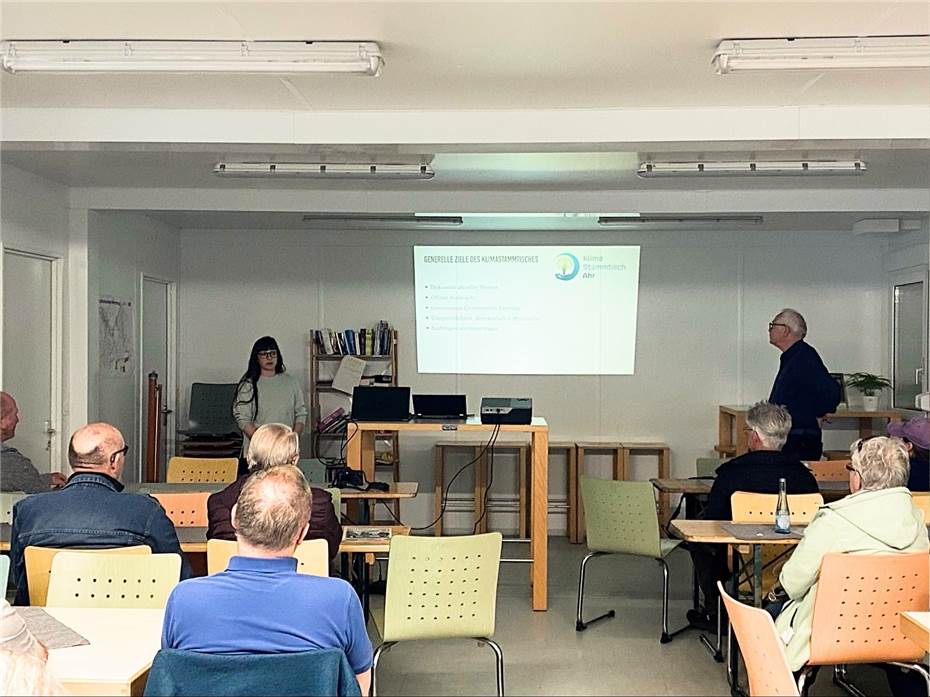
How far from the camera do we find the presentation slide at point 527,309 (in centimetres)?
976

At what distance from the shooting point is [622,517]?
238 inches

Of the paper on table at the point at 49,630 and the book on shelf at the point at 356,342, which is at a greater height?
the book on shelf at the point at 356,342

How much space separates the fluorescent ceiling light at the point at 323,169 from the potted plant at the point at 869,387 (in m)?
4.57

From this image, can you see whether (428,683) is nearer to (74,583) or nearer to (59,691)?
(74,583)

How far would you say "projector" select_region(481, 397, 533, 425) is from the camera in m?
Result: 6.81

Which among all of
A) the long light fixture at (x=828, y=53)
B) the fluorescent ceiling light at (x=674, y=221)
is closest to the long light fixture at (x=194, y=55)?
the long light fixture at (x=828, y=53)

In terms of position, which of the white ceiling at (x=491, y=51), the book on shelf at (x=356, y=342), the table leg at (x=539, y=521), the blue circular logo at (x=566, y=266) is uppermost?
the white ceiling at (x=491, y=51)

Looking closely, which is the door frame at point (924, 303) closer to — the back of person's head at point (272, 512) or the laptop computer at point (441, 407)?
the laptop computer at point (441, 407)

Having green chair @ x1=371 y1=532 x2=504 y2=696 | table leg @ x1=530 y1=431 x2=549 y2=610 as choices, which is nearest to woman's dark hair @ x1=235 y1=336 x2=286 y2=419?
table leg @ x1=530 y1=431 x2=549 y2=610

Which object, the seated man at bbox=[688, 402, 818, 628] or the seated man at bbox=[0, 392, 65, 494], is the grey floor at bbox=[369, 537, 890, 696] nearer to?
the seated man at bbox=[688, 402, 818, 628]

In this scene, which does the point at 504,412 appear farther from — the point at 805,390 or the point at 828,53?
the point at 828,53

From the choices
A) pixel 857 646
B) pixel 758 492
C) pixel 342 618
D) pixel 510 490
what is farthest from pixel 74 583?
pixel 510 490

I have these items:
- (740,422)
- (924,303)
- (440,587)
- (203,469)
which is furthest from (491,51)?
(924,303)

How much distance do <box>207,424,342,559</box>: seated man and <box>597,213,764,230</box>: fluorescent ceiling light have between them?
17.2 ft
